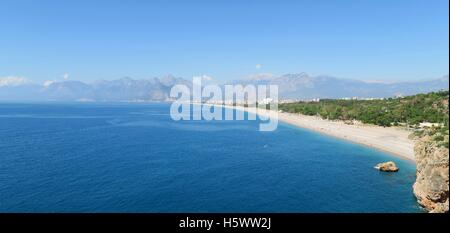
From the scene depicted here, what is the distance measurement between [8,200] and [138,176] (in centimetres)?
1105

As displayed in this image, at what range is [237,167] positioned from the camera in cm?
3825

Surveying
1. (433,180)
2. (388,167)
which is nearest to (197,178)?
(433,180)

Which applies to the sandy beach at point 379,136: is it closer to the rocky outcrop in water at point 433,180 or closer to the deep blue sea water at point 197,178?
the deep blue sea water at point 197,178

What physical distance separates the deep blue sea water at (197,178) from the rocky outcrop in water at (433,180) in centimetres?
158

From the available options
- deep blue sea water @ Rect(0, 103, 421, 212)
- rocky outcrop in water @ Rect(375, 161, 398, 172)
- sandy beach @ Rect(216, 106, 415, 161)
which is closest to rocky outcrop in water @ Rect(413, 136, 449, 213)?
deep blue sea water @ Rect(0, 103, 421, 212)

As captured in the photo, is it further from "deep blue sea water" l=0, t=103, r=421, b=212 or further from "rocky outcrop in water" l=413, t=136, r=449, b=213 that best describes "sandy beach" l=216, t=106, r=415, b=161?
"rocky outcrop in water" l=413, t=136, r=449, b=213

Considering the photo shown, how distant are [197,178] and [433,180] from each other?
772 inches

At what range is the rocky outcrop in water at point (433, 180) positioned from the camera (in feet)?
66.6

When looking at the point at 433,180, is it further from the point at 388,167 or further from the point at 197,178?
the point at 197,178

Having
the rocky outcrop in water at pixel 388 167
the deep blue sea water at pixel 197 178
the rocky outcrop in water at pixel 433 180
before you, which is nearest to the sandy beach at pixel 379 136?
the deep blue sea water at pixel 197 178

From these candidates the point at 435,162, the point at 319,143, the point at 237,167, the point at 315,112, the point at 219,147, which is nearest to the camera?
the point at 435,162

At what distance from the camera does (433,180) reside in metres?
21.6
